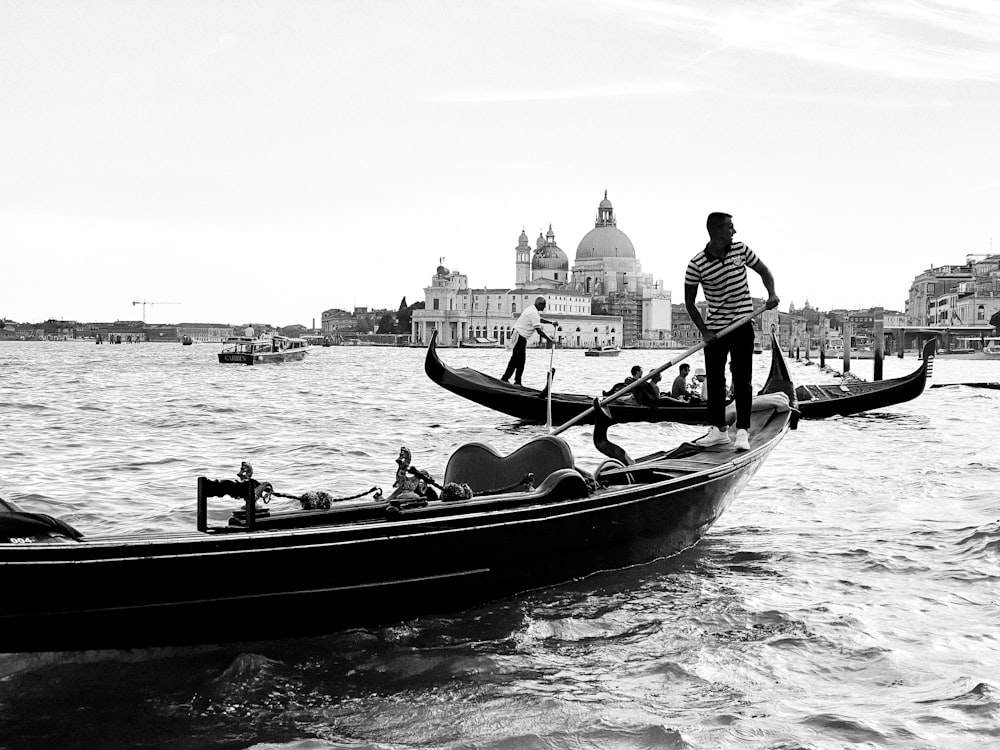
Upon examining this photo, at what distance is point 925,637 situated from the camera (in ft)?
10.3

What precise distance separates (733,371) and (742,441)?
317 millimetres

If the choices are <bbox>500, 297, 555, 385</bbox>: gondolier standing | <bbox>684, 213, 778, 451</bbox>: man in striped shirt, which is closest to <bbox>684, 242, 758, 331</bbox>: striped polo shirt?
<bbox>684, 213, 778, 451</bbox>: man in striped shirt

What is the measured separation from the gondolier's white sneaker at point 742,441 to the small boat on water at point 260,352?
33814 mm

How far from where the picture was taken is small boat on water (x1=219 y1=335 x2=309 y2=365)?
122ft

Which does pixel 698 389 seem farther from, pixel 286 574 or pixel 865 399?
pixel 286 574

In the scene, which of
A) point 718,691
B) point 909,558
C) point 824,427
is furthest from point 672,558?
point 824,427

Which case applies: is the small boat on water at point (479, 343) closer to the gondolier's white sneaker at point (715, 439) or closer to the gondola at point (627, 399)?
the gondola at point (627, 399)

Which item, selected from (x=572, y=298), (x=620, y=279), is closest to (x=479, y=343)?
(x=572, y=298)

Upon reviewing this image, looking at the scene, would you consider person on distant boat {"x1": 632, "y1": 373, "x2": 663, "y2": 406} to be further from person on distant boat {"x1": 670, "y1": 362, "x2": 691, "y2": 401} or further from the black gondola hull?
the black gondola hull

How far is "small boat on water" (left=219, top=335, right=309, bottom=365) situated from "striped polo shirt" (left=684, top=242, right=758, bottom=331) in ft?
111

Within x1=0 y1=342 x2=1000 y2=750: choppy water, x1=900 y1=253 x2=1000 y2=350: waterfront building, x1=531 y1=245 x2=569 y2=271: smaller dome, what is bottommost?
x1=0 y1=342 x2=1000 y2=750: choppy water

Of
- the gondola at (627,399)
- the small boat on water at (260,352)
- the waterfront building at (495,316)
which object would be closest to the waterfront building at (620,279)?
the waterfront building at (495,316)

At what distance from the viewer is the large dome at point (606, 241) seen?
90.4m

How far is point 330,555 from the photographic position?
266 cm
